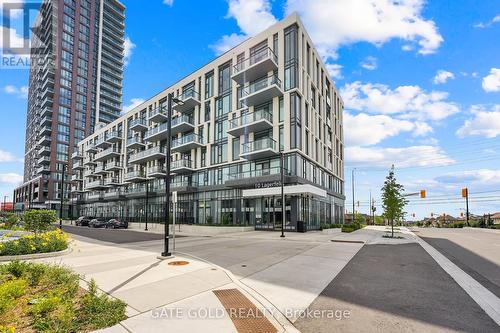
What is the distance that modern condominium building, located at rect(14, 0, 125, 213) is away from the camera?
9025 cm

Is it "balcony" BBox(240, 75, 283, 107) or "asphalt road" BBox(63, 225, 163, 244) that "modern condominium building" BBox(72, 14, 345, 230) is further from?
"asphalt road" BBox(63, 225, 163, 244)

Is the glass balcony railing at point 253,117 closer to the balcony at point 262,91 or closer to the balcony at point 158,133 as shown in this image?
the balcony at point 262,91

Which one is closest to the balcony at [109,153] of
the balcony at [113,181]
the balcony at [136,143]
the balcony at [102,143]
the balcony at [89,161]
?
the balcony at [102,143]

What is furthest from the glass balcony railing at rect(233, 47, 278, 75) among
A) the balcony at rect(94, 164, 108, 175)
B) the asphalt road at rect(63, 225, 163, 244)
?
the balcony at rect(94, 164, 108, 175)

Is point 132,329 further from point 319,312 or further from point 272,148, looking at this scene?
point 272,148

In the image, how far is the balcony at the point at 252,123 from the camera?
31484mm

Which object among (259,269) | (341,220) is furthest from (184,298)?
(341,220)

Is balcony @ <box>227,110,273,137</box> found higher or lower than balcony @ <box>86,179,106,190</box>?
higher

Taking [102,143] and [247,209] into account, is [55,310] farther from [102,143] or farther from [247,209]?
[102,143]

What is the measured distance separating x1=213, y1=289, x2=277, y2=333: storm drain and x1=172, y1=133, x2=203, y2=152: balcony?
113ft

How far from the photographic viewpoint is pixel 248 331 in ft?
16.0

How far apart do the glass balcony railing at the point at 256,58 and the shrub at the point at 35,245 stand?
85.6 ft

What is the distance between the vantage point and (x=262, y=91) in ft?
102

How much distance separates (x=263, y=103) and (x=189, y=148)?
583 inches
